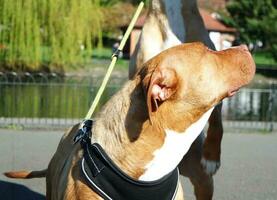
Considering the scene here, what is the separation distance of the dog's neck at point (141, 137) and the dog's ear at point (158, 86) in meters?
0.12

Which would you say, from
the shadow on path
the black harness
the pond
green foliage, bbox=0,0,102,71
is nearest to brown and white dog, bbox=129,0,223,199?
the black harness

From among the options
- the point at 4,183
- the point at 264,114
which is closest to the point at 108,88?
the point at 264,114

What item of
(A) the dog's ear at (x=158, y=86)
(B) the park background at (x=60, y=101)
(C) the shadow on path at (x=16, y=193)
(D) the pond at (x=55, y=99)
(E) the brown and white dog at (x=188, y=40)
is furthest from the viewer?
(D) the pond at (x=55, y=99)

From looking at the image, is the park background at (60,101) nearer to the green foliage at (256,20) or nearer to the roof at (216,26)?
the green foliage at (256,20)

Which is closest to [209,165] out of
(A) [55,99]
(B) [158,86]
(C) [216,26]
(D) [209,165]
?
(D) [209,165]

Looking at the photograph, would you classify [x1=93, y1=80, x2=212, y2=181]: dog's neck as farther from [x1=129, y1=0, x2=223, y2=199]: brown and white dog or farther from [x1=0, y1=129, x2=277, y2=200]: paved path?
[x1=0, y1=129, x2=277, y2=200]: paved path

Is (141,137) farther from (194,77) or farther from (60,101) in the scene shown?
(60,101)

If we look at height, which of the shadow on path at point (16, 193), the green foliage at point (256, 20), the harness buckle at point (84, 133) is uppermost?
the harness buckle at point (84, 133)

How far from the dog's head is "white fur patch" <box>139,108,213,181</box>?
0.10 metres

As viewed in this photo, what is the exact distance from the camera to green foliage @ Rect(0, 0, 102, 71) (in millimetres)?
24750

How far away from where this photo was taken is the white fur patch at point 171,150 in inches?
130

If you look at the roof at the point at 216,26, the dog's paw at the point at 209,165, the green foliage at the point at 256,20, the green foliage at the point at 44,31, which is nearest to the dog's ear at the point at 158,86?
the dog's paw at the point at 209,165

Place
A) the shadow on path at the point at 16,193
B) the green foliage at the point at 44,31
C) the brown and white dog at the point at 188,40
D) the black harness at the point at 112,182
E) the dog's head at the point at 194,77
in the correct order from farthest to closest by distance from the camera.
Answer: the green foliage at the point at 44,31 → the shadow on path at the point at 16,193 → the brown and white dog at the point at 188,40 → the black harness at the point at 112,182 → the dog's head at the point at 194,77

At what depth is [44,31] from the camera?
2616cm
